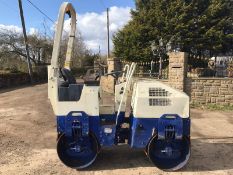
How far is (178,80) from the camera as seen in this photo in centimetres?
1251

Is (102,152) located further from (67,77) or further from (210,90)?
(210,90)

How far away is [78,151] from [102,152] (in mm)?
1008

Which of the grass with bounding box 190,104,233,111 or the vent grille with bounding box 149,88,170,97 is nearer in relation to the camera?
the vent grille with bounding box 149,88,170,97

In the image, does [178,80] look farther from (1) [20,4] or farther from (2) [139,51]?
(1) [20,4]

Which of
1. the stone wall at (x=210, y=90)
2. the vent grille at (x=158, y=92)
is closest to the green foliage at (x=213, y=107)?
the stone wall at (x=210, y=90)

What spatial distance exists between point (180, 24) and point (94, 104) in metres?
19.2

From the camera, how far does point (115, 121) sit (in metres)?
6.01

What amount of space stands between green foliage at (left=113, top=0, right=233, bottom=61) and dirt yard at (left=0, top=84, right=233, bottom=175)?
46.7 ft

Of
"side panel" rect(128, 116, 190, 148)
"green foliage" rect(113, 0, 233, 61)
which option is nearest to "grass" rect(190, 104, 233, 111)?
"side panel" rect(128, 116, 190, 148)

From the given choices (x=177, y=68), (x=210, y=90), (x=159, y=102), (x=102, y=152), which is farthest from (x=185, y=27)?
(x=159, y=102)

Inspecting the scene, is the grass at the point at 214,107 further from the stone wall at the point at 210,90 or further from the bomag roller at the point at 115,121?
the bomag roller at the point at 115,121

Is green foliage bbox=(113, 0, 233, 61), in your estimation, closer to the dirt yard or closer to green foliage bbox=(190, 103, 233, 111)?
green foliage bbox=(190, 103, 233, 111)

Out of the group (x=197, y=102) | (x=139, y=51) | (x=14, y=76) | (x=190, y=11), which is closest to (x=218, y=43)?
(x=190, y=11)

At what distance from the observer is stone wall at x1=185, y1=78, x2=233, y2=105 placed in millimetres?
12508
